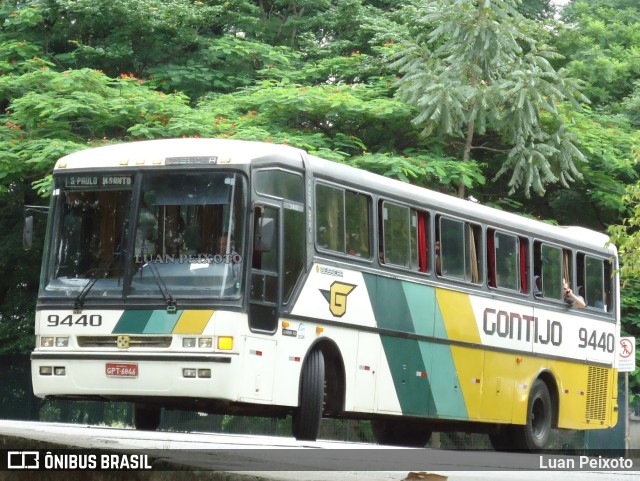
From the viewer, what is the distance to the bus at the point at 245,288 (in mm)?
13609

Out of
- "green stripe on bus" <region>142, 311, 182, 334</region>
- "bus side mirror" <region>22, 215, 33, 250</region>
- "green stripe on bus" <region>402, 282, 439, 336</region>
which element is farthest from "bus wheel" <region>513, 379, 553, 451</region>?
"bus side mirror" <region>22, 215, 33, 250</region>

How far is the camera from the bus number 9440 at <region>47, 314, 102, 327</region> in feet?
45.6

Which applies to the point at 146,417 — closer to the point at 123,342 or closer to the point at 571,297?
the point at 123,342

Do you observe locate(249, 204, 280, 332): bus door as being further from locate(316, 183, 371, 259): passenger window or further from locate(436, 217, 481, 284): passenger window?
locate(436, 217, 481, 284): passenger window

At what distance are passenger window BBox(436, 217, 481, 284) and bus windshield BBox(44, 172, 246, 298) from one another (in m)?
4.09

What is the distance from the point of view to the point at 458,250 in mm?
17656

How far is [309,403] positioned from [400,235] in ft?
9.84

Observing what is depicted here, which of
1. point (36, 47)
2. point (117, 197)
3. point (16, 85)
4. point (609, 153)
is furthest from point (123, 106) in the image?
point (117, 197)

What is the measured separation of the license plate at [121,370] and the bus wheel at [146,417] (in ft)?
6.87

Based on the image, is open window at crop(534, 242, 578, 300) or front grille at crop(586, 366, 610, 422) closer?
open window at crop(534, 242, 578, 300)

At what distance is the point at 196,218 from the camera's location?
13.9 m

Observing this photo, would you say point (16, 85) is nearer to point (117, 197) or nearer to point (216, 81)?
point (216, 81)

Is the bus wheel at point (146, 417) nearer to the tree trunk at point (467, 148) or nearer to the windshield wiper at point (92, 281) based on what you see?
the windshield wiper at point (92, 281)

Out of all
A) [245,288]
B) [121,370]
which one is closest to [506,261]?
[245,288]
